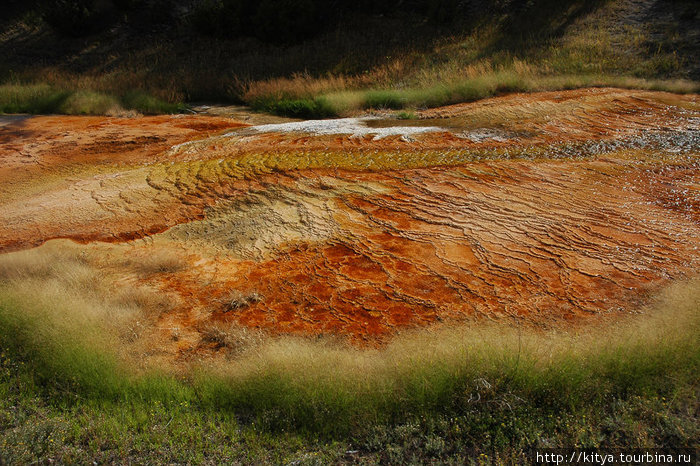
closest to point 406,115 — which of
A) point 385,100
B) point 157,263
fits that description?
point 385,100

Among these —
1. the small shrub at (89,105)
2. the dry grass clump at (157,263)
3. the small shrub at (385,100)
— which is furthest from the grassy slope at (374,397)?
the small shrub at (89,105)

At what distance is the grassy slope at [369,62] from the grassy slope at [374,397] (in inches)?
287

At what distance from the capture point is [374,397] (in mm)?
2930

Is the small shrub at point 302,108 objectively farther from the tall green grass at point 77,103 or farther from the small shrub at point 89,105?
the small shrub at point 89,105

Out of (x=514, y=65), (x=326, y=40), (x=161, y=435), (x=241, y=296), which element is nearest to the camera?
(x=161, y=435)

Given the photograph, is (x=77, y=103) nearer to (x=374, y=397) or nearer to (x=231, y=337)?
(x=231, y=337)

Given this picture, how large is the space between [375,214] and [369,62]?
1007 centimetres

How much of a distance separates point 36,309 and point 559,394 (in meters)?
3.90

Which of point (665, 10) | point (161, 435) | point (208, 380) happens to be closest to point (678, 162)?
point (208, 380)

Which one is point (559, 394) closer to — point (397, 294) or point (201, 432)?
point (397, 294)

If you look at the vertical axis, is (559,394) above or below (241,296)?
below

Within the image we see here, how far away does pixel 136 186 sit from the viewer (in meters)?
5.61

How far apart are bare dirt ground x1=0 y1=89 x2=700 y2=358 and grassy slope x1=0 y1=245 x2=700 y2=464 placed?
321 mm

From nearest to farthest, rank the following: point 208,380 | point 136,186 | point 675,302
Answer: point 208,380 → point 675,302 → point 136,186
